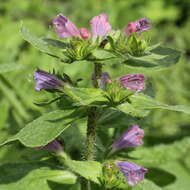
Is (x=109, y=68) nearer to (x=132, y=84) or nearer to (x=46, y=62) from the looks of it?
(x=46, y=62)

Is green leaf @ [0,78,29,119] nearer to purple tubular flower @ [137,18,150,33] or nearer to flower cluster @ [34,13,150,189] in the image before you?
flower cluster @ [34,13,150,189]

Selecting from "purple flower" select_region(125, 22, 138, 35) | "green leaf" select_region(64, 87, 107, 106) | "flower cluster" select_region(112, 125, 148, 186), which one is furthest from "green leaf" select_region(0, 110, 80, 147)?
"purple flower" select_region(125, 22, 138, 35)

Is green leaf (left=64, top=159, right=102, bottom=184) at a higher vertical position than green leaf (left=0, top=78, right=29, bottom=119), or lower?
higher

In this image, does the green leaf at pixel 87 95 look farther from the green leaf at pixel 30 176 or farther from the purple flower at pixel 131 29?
the green leaf at pixel 30 176

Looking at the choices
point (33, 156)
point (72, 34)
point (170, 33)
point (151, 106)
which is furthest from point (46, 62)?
point (170, 33)

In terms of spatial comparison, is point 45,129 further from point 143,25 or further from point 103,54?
point 143,25

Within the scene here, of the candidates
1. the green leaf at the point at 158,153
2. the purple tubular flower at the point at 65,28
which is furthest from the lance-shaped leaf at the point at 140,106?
the green leaf at the point at 158,153
